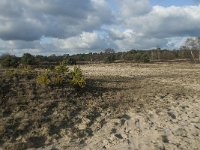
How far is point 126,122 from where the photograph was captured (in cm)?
1295

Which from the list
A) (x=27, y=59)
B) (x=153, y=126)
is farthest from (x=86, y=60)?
(x=153, y=126)

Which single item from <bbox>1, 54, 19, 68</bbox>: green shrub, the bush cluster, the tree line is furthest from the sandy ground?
<bbox>1, 54, 19, 68</bbox>: green shrub

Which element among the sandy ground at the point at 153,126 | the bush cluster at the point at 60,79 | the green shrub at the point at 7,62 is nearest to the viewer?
the sandy ground at the point at 153,126

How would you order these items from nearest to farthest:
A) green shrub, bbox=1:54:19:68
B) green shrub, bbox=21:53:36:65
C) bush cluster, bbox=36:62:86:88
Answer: bush cluster, bbox=36:62:86:88, green shrub, bbox=1:54:19:68, green shrub, bbox=21:53:36:65

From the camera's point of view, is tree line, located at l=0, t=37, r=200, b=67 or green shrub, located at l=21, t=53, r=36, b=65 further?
green shrub, located at l=21, t=53, r=36, b=65

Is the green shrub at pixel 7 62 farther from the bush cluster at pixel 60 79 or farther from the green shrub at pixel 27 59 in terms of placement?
the green shrub at pixel 27 59

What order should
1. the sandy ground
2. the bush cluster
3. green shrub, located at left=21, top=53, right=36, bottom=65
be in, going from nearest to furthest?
the sandy ground < the bush cluster < green shrub, located at left=21, top=53, right=36, bottom=65

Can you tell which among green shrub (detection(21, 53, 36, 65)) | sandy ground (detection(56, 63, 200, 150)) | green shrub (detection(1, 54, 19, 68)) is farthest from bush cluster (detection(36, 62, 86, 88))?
green shrub (detection(21, 53, 36, 65))

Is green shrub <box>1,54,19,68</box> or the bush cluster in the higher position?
green shrub <box>1,54,19,68</box>

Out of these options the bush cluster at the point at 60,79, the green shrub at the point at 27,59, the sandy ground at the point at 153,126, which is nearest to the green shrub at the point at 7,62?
the bush cluster at the point at 60,79

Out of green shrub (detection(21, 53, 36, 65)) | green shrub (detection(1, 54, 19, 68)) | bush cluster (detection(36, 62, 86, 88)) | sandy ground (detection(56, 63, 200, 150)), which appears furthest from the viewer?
green shrub (detection(21, 53, 36, 65))

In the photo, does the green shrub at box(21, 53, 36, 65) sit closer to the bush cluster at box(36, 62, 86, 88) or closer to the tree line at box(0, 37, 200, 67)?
the tree line at box(0, 37, 200, 67)

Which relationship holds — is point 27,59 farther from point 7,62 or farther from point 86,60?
point 86,60

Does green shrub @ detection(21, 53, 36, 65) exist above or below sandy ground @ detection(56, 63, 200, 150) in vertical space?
above
